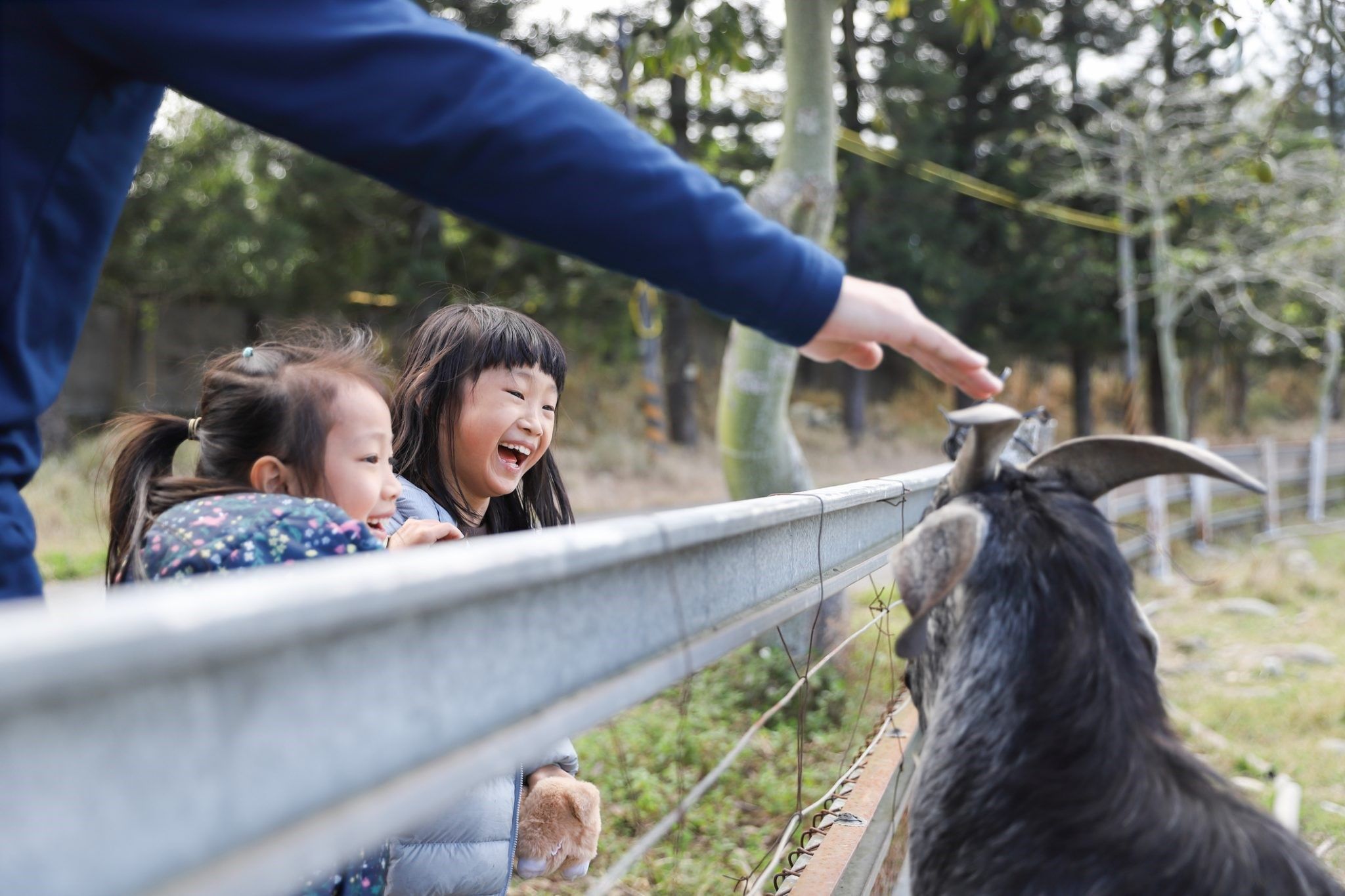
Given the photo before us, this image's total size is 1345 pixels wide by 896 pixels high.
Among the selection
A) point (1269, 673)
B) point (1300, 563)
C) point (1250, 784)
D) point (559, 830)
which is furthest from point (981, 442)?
point (1300, 563)

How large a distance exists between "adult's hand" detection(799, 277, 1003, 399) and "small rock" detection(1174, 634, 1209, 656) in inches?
320

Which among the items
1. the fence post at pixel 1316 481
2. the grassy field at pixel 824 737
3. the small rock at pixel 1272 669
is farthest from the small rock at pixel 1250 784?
the fence post at pixel 1316 481

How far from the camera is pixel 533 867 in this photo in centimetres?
243

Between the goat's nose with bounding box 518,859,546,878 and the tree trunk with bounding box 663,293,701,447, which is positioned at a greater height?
the tree trunk with bounding box 663,293,701,447

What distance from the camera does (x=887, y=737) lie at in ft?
11.1

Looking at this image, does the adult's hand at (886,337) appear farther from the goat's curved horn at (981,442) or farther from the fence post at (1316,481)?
the fence post at (1316,481)

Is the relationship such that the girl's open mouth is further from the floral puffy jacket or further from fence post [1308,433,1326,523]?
fence post [1308,433,1326,523]

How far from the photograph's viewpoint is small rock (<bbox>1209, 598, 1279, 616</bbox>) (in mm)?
10109

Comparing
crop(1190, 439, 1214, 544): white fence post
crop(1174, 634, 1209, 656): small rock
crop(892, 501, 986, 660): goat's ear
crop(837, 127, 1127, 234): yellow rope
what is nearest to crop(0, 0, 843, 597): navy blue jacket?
crop(892, 501, 986, 660): goat's ear

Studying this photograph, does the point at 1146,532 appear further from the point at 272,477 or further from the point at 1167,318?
the point at 1167,318

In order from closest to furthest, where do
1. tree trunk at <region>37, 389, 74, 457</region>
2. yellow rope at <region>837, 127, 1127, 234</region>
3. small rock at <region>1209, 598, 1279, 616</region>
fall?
small rock at <region>1209, 598, 1279, 616</region> < tree trunk at <region>37, 389, 74, 457</region> < yellow rope at <region>837, 127, 1127, 234</region>

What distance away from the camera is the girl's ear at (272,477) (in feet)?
6.56

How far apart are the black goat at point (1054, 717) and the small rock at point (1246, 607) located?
9.35m

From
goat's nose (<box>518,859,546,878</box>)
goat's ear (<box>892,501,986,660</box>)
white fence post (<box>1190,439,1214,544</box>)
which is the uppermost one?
goat's ear (<box>892,501,986,660</box>)
